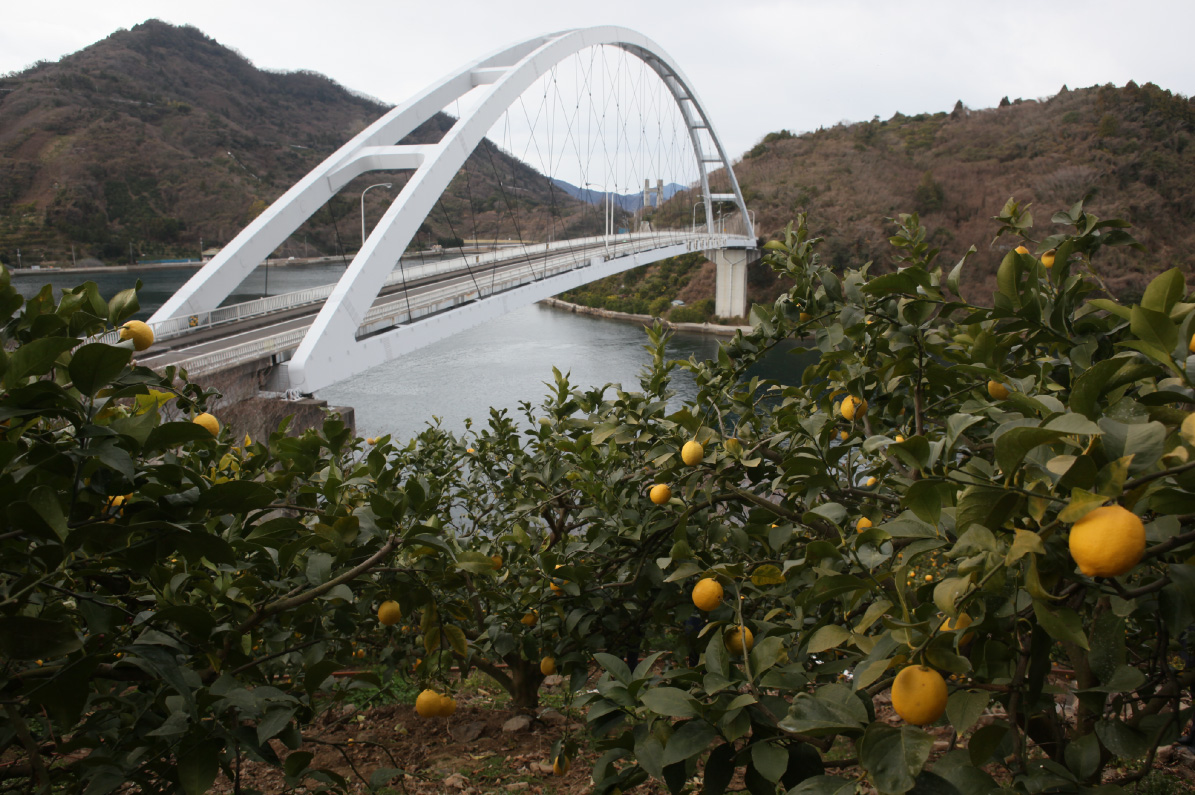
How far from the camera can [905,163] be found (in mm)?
35094

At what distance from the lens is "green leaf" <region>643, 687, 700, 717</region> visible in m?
0.68

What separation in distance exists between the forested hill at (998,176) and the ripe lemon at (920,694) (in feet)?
66.6

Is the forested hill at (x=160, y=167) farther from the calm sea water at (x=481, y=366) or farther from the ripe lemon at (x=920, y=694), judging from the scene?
the ripe lemon at (x=920, y=694)

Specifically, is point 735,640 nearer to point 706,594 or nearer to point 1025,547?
point 706,594

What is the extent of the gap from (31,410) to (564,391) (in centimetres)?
146

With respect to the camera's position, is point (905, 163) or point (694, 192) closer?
point (694, 192)

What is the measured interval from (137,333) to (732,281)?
26.3 m

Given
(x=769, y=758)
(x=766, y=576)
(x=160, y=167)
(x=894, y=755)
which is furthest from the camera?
(x=160, y=167)

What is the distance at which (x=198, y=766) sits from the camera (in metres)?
0.80

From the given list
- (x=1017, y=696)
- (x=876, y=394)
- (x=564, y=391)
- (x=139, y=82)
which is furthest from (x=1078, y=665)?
(x=139, y=82)

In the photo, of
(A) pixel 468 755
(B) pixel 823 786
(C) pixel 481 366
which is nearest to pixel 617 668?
(B) pixel 823 786

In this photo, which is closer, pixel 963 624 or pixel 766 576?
pixel 963 624

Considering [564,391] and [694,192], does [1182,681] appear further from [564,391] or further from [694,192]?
[694,192]

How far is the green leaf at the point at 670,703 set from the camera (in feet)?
2.24
